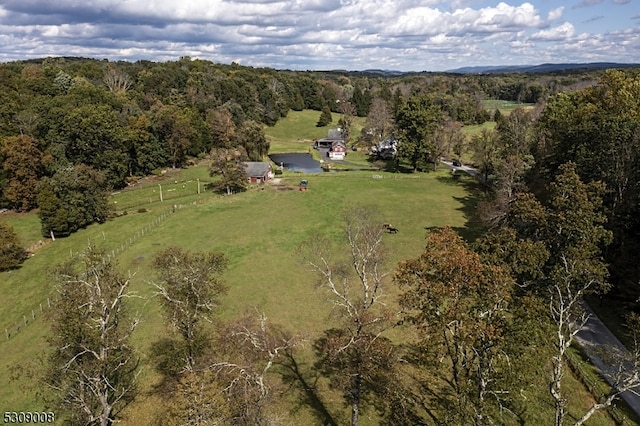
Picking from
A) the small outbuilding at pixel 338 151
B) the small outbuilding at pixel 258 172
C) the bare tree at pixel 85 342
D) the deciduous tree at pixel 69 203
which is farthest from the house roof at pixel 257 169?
the bare tree at pixel 85 342

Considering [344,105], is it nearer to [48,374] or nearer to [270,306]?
[270,306]

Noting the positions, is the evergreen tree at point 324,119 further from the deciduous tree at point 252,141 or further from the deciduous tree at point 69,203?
the deciduous tree at point 69,203

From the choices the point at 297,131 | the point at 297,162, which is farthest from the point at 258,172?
the point at 297,131

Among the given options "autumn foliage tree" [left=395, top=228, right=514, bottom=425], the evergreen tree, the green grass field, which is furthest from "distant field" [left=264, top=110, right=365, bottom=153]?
"autumn foliage tree" [left=395, top=228, right=514, bottom=425]

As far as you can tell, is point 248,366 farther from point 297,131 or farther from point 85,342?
point 297,131

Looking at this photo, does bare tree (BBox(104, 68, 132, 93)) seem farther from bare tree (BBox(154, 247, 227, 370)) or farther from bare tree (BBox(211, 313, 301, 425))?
bare tree (BBox(154, 247, 227, 370))
